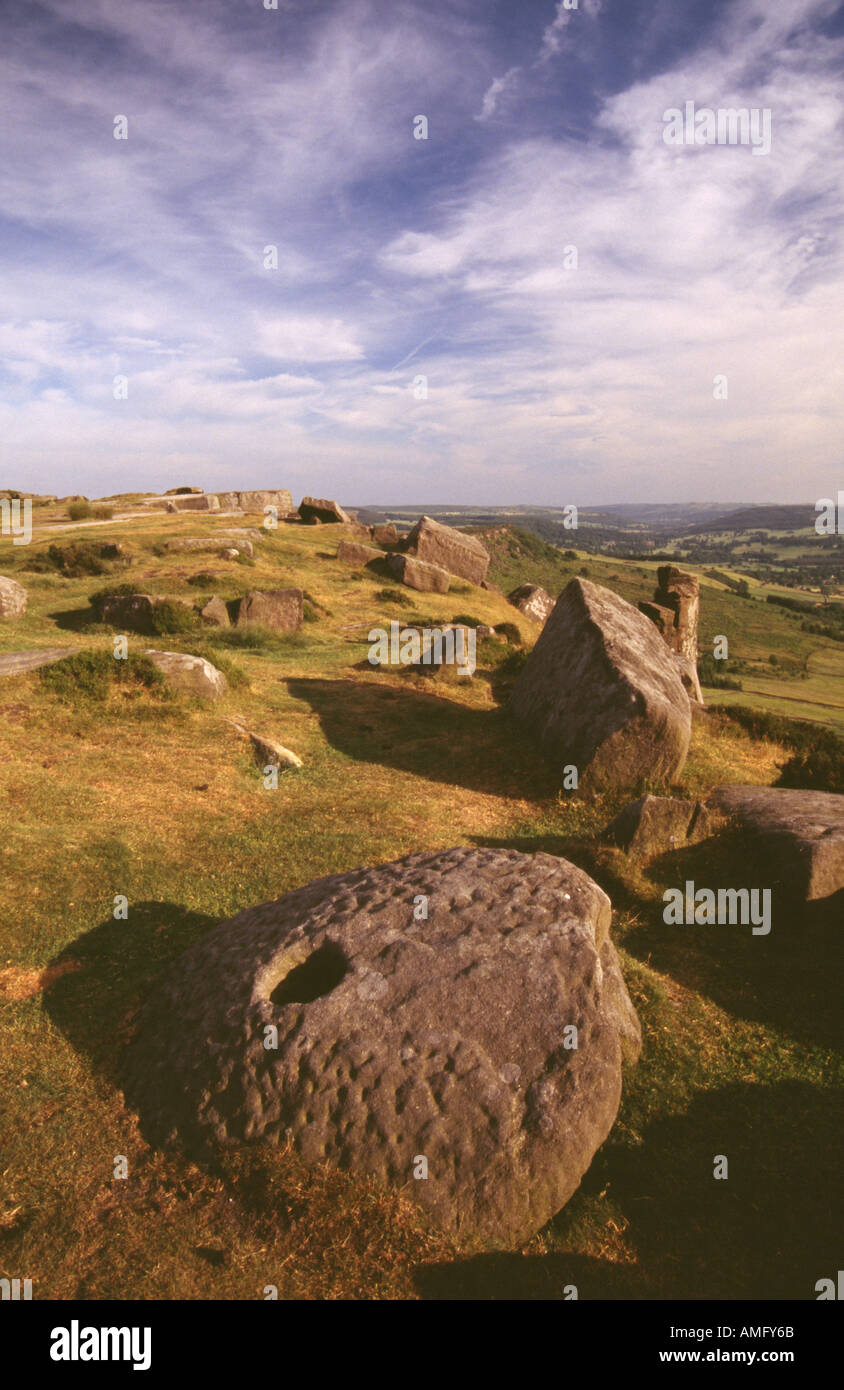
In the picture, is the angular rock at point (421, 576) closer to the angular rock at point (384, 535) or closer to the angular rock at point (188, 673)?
the angular rock at point (384, 535)

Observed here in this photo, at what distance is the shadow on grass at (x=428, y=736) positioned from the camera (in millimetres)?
12938

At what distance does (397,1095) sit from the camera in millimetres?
4949

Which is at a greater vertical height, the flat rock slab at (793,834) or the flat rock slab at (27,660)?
the flat rock slab at (27,660)

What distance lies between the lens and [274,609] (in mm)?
22984

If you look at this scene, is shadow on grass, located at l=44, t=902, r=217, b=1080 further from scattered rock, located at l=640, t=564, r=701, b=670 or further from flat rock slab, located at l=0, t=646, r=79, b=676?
scattered rock, located at l=640, t=564, r=701, b=670

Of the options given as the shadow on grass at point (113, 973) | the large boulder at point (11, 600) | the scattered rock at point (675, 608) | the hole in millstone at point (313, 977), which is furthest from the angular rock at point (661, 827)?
the large boulder at point (11, 600)

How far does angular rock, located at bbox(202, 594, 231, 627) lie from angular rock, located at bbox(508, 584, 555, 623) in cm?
1897

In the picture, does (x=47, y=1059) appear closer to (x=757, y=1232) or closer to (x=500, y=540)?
(x=757, y=1232)

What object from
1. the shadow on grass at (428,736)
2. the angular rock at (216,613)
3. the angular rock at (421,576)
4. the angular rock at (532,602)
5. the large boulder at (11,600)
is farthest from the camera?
the angular rock at (532,602)

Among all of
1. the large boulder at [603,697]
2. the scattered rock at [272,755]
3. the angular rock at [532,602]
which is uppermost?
the angular rock at [532,602]

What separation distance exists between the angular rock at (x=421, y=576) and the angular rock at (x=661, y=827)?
25.9m

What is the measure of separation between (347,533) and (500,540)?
137ft

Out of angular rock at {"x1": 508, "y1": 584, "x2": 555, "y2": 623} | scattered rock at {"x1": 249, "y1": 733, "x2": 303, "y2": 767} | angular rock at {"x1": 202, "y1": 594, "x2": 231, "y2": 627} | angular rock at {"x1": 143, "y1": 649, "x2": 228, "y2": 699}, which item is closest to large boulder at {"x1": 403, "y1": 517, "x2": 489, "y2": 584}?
angular rock at {"x1": 508, "y1": 584, "x2": 555, "y2": 623}

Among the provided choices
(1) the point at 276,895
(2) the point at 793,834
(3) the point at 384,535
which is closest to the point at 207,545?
(3) the point at 384,535
